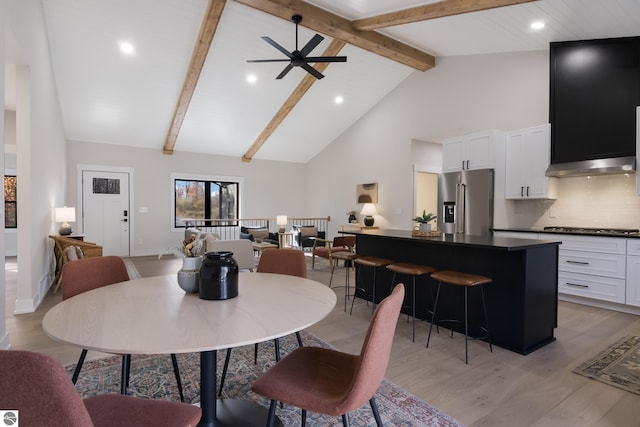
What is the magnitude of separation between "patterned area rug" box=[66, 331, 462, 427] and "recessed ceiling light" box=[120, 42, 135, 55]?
15.4ft

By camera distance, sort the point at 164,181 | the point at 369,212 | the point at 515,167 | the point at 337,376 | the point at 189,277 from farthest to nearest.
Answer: the point at 164,181, the point at 369,212, the point at 515,167, the point at 189,277, the point at 337,376

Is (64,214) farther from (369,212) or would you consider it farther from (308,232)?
(369,212)

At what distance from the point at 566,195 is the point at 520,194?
1.95 ft

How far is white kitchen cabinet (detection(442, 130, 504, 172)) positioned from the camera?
5063 millimetres

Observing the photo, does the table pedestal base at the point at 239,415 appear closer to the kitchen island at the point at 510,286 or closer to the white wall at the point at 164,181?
the kitchen island at the point at 510,286

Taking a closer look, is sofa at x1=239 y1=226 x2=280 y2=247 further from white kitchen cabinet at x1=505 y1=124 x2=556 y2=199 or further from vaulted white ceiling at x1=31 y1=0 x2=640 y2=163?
white kitchen cabinet at x1=505 y1=124 x2=556 y2=199

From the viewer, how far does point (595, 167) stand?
408cm

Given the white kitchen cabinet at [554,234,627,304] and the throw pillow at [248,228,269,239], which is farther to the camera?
the throw pillow at [248,228,269,239]

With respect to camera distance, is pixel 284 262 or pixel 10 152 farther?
pixel 10 152

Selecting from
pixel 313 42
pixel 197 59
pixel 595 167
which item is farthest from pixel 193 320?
pixel 197 59

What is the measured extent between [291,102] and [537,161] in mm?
4766

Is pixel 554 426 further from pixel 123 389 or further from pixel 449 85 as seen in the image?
pixel 449 85

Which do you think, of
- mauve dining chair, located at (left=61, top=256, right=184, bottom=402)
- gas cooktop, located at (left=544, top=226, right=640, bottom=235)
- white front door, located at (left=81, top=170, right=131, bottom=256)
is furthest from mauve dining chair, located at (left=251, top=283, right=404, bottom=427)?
white front door, located at (left=81, top=170, right=131, bottom=256)

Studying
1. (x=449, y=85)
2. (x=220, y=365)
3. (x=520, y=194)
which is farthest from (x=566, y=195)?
(x=220, y=365)
